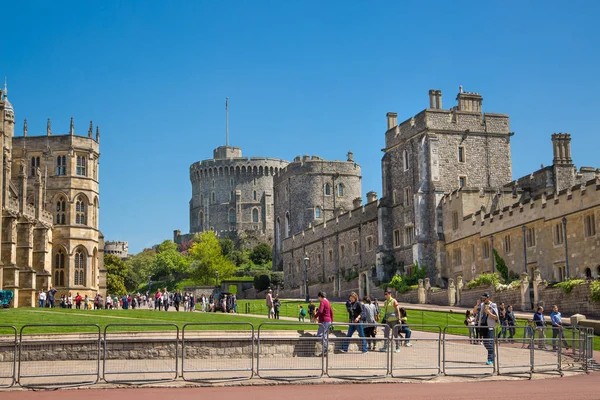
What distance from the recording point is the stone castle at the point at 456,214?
4572 cm

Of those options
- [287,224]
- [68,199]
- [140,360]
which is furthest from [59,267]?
[140,360]

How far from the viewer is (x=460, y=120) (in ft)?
201

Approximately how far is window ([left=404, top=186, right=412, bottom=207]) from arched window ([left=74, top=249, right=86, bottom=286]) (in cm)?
2569

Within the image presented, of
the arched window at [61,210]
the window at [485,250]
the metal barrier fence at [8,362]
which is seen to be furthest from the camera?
the arched window at [61,210]

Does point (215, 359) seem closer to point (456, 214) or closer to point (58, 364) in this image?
point (58, 364)

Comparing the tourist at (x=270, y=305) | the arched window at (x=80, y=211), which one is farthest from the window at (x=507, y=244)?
the arched window at (x=80, y=211)

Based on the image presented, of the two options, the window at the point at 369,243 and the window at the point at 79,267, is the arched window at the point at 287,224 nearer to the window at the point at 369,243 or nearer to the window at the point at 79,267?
the window at the point at 369,243

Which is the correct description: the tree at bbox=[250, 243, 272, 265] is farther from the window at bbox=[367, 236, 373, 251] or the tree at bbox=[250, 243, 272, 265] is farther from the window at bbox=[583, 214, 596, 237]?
the window at bbox=[583, 214, 596, 237]

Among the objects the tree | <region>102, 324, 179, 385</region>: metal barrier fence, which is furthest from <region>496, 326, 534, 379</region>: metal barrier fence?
the tree

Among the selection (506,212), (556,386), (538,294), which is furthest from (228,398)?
(506,212)

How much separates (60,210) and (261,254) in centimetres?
4981

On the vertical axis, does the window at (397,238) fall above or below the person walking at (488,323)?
above

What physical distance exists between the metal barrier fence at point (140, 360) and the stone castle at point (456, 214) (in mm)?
28219

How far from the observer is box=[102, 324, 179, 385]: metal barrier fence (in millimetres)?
17406
